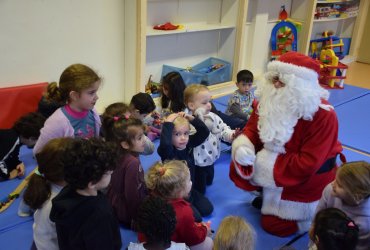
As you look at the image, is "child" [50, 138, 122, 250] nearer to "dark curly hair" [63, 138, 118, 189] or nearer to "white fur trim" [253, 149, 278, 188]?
"dark curly hair" [63, 138, 118, 189]

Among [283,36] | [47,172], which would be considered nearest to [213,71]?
[283,36]

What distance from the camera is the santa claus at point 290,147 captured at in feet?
6.87

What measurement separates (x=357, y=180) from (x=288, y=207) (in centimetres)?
60

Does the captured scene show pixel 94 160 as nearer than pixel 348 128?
Yes

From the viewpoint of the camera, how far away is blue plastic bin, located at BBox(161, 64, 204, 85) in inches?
166

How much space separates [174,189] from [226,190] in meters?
1.04

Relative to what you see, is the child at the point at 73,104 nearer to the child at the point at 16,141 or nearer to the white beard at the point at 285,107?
the child at the point at 16,141

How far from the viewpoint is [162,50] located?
4.25 meters

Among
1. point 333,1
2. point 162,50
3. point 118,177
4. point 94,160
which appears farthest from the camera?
point 333,1

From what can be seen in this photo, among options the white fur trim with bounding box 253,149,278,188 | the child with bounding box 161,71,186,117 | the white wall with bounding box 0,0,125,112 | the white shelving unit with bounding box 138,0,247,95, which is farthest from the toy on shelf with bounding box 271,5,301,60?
the white fur trim with bounding box 253,149,278,188

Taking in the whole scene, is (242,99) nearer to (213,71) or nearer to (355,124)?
(213,71)

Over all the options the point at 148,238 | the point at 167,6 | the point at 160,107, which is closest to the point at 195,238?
the point at 148,238

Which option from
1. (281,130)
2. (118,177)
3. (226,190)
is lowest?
(226,190)

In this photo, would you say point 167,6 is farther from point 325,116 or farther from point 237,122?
point 325,116
